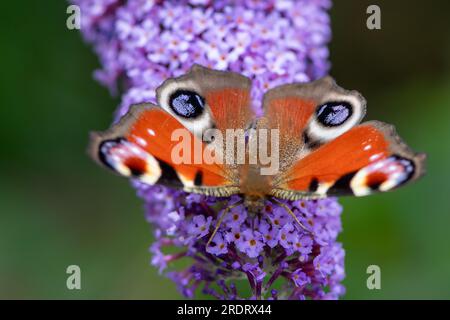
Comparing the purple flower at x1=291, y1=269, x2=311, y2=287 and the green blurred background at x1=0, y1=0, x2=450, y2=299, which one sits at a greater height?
the green blurred background at x1=0, y1=0, x2=450, y2=299

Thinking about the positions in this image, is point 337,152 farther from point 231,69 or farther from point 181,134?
point 231,69

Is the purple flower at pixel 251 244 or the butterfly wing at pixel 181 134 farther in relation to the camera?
the purple flower at pixel 251 244

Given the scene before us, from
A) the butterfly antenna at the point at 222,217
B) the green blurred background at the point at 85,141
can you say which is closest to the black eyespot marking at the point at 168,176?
the butterfly antenna at the point at 222,217

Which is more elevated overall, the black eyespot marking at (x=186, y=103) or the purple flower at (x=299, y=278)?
the black eyespot marking at (x=186, y=103)

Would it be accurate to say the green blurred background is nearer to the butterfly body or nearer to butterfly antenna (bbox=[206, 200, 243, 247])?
the butterfly body

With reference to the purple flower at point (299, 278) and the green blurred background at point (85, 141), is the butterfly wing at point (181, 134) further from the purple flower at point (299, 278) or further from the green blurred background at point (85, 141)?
the green blurred background at point (85, 141)

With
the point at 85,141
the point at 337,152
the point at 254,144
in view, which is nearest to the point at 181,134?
the point at 254,144

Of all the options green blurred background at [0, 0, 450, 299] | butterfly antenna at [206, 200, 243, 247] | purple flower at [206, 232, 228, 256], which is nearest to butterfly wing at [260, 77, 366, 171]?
butterfly antenna at [206, 200, 243, 247]
